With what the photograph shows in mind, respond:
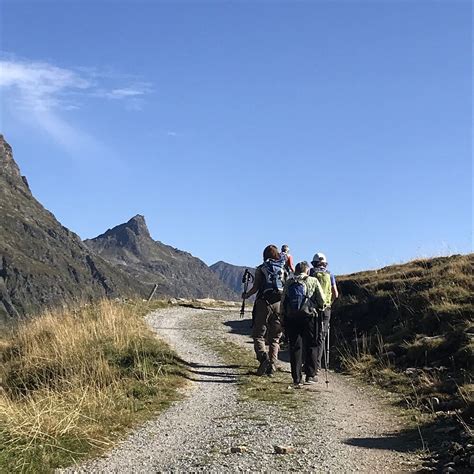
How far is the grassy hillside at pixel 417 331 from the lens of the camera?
36.6 feet

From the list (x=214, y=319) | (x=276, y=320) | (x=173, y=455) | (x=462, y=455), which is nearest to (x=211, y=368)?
(x=276, y=320)

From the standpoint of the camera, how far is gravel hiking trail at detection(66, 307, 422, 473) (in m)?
6.94

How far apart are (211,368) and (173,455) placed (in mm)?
6331

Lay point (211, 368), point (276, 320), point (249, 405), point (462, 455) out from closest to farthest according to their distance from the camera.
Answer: point (462, 455) < point (249, 405) < point (276, 320) < point (211, 368)

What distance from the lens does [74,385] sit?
1041 centimetres

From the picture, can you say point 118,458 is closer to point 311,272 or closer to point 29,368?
point 29,368

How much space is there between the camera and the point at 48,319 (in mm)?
17297

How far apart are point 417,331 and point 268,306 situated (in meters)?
4.82

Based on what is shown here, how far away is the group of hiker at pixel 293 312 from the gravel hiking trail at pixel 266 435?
1.71ft

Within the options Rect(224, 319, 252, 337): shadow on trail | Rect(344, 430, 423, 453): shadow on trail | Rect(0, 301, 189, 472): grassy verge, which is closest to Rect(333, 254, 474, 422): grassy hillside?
Rect(344, 430, 423, 453): shadow on trail

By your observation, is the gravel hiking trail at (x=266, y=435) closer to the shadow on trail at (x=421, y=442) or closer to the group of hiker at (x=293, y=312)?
the shadow on trail at (x=421, y=442)

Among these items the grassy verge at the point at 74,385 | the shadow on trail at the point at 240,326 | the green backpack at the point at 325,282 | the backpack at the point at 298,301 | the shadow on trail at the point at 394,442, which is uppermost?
the green backpack at the point at 325,282

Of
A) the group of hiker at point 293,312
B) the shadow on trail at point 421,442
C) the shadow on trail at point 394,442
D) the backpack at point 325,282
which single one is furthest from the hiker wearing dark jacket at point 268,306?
the shadow on trail at point 394,442

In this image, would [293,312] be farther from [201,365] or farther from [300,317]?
[201,365]
